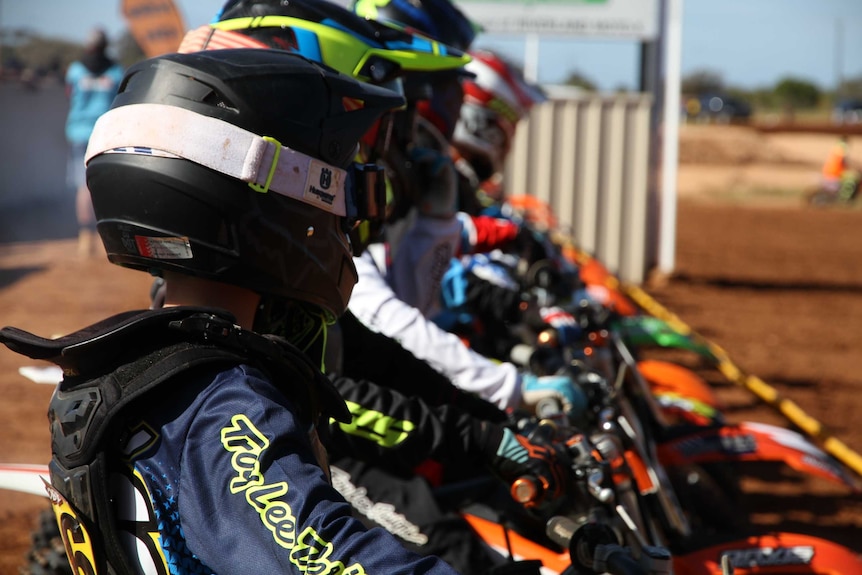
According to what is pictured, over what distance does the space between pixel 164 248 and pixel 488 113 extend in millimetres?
4521

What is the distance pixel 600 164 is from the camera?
1265cm

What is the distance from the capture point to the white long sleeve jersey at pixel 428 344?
10.2 feet

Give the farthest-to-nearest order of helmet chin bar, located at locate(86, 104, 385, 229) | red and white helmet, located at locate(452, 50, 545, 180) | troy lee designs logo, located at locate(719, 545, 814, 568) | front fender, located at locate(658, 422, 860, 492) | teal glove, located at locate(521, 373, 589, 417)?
red and white helmet, located at locate(452, 50, 545, 180) → front fender, located at locate(658, 422, 860, 492) → teal glove, located at locate(521, 373, 589, 417) → troy lee designs logo, located at locate(719, 545, 814, 568) → helmet chin bar, located at locate(86, 104, 385, 229)

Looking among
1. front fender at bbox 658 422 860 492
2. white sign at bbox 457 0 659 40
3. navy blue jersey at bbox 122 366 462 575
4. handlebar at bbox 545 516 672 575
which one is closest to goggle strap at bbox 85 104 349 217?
navy blue jersey at bbox 122 366 462 575

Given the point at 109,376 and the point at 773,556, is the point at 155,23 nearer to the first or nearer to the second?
the point at 773,556

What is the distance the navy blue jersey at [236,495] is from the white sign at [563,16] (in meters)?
10.6

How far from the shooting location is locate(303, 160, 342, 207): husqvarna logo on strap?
6.26 feet

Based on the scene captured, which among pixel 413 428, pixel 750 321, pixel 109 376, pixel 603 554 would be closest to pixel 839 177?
pixel 750 321

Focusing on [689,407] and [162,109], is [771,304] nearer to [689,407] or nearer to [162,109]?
[689,407]

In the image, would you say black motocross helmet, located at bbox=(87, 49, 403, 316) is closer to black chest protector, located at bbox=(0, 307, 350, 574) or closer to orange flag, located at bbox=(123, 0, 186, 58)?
black chest protector, located at bbox=(0, 307, 350, 574)

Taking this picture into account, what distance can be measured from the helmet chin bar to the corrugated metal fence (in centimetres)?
1086

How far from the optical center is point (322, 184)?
1941mm

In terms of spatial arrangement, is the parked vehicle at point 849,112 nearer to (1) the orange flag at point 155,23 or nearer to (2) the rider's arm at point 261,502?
(1) the orange flag at point 155,23

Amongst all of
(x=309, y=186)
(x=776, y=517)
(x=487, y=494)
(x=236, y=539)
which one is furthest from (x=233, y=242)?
(x=776, y=517)
